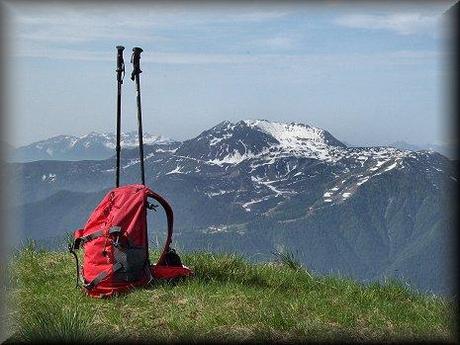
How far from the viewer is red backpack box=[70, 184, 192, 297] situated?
327 inches

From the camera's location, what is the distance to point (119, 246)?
8.35 m

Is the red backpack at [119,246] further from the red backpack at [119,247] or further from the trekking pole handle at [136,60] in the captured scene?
the trekking pole handle at [136,60]

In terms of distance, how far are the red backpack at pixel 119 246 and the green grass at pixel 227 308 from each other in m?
0.22

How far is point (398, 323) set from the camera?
7.21 m

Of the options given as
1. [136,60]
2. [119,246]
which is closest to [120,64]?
[136,60]

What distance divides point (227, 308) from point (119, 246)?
1819 mm

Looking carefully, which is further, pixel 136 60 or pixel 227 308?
pixel 136 60

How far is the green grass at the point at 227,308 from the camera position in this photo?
260 inches

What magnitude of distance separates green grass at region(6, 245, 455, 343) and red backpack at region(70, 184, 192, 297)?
8.6 inches

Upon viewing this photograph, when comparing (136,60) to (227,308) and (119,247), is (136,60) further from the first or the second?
(227,308)

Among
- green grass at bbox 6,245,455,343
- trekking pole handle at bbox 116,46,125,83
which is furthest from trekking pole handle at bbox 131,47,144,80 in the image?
green grass at bbox 6,245,455,343

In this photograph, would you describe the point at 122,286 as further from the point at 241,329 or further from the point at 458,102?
the point at 458,102

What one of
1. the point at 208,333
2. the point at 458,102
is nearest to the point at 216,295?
the point at 208,333

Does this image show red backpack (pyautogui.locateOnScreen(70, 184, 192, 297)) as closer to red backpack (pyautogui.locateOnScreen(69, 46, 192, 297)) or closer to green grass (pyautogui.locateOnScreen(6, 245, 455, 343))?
red backpack (pyautogui.locateOnScreen(69, 46, 192, 297))
